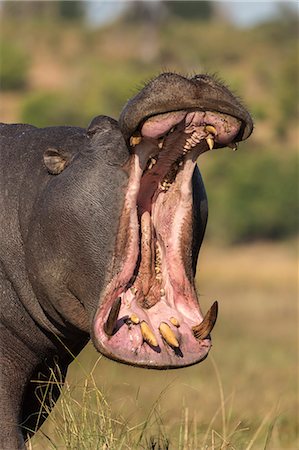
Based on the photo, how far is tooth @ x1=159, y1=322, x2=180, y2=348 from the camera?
13.5 ft

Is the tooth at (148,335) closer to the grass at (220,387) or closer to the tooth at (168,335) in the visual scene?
the tooth at (168,335)

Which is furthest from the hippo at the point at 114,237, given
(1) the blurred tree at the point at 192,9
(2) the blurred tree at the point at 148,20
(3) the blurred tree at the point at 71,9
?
(3) the blurred tree at the point at 71,9

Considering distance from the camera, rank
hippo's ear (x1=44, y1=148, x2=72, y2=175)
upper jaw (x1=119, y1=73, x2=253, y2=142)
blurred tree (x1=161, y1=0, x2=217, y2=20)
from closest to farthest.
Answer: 1. upper jaw (x1=119, y1=73, x2=253, y2=142)
2. hippo's ear (x1=44, y1=148, x2=72, y2=175)
3. blurred tree (x1=161, y1=0, x2=217, y2=20)

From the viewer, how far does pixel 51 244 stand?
436 centimetres

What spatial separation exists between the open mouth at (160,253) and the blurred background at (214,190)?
16 cm

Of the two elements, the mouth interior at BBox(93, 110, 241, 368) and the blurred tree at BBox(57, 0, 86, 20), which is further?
the blurred tree at BBox(57, 0, 86, 20)

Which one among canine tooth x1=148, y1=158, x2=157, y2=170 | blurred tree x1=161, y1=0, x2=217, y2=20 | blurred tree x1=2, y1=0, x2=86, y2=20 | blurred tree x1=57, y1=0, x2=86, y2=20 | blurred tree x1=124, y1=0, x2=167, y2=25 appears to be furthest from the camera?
blurred tree x1=57, y1=0, x2=86, y2=20

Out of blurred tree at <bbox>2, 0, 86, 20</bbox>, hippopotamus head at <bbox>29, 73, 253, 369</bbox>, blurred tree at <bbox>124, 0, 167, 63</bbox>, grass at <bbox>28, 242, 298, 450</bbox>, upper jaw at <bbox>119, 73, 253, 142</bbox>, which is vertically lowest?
grass at <bbox>28, 242, 298, 450</bbox>

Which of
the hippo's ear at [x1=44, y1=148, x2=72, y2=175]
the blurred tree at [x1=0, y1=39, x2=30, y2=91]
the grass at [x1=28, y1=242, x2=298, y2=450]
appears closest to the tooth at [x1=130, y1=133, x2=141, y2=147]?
the hippo's ear at [x1=44, y1=148, x2=72, y2=175]

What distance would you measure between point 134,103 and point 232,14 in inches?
3214

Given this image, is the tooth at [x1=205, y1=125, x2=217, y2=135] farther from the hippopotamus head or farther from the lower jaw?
the lower jaw

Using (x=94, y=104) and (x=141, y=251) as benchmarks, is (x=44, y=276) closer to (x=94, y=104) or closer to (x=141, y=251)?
(x=141, y=251)

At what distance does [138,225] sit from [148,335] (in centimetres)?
39

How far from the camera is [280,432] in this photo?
7.49 m
